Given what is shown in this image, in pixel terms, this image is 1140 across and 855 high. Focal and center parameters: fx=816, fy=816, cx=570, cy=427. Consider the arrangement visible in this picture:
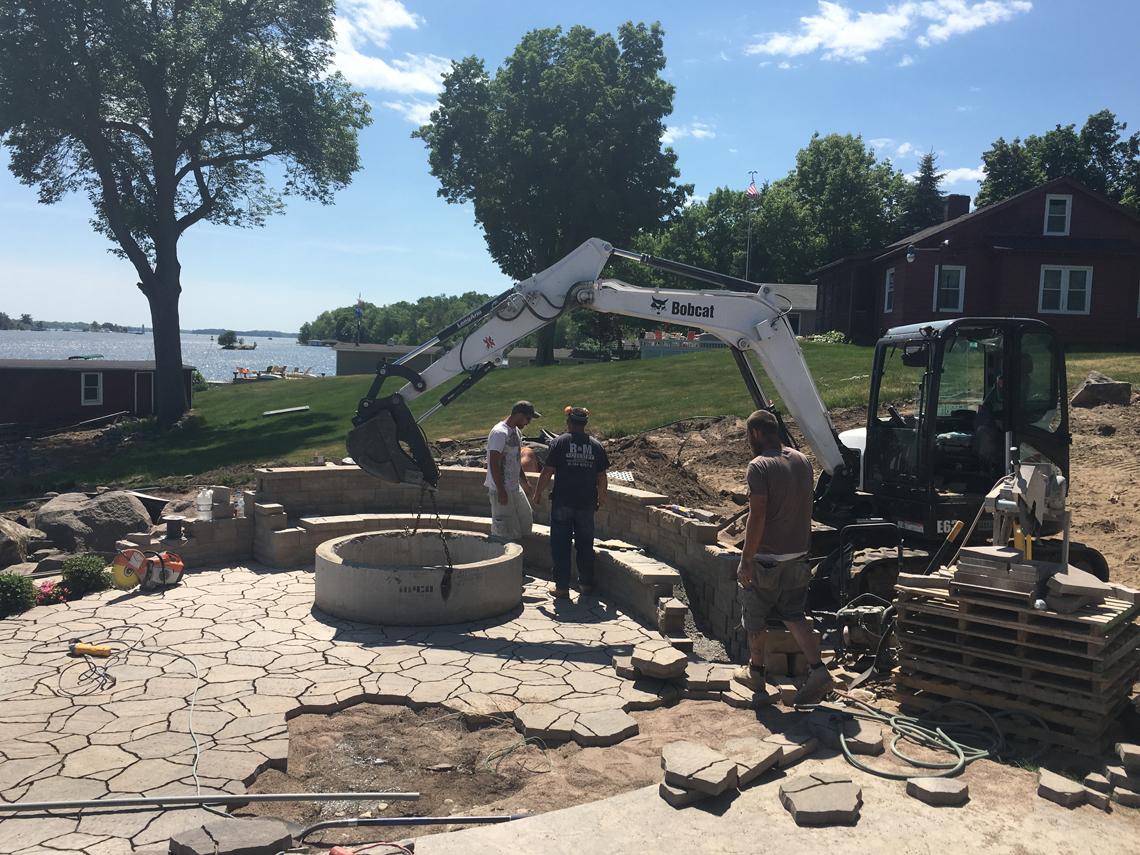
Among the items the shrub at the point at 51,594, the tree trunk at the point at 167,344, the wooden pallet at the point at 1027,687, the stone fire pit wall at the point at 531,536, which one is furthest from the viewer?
the tree trunk at the point at 167,344

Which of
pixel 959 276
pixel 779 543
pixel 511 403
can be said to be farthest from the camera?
pixel 959 276

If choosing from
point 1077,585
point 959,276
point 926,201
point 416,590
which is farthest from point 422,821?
point 926,201

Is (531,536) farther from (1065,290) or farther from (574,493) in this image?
(1065,290)

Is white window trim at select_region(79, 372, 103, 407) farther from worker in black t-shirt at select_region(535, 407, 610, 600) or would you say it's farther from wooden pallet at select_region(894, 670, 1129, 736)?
wooden pallet at select_region(894, 670, 1129, 736)

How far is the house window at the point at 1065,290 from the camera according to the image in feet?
81.6

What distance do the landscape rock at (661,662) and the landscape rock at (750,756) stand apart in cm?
114

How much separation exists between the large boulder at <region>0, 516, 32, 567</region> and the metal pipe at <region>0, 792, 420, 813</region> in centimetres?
711

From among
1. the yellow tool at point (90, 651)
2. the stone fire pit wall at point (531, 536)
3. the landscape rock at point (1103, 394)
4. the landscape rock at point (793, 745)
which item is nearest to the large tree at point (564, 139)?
the landscape rock at point (1103, 394)

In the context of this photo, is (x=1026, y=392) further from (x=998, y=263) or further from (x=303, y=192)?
(x=303, y=192)

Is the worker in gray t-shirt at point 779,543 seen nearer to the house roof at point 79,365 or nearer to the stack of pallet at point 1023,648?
the stack of pallet at point 1023,648

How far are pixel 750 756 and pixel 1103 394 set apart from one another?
14.0 meters

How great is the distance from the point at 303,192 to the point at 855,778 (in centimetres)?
2878

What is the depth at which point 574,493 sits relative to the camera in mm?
8391

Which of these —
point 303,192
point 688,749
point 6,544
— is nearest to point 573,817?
point 688,749
